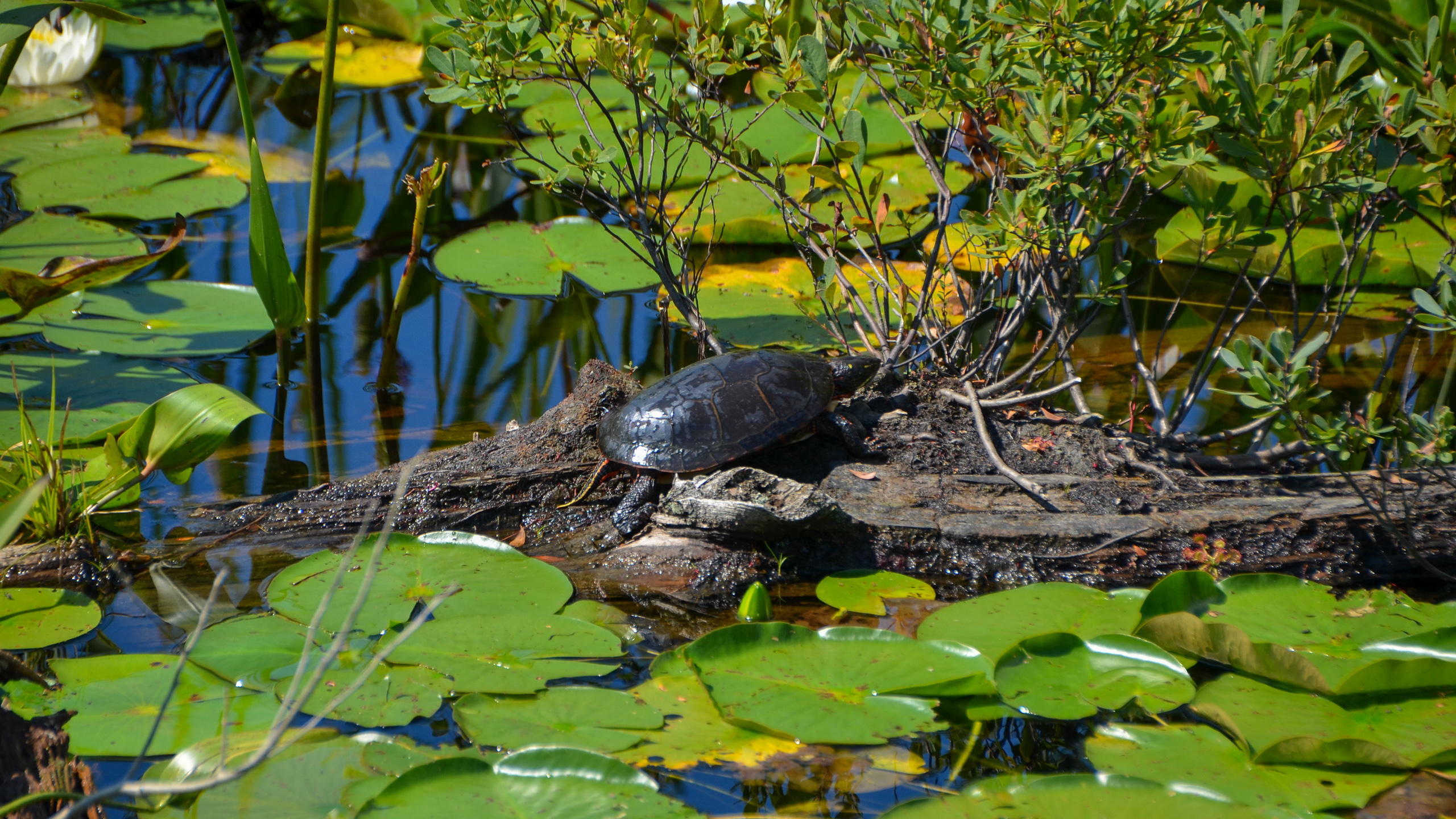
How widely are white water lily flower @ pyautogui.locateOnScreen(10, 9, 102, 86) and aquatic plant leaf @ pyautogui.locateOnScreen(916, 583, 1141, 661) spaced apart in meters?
6.81

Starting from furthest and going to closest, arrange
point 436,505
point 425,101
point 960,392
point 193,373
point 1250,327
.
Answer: point 425,101, point 1250,327, point 193,373, point 960,392, point 436,505

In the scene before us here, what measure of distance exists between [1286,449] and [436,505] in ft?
8.68

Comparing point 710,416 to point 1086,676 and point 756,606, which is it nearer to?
point 756,606

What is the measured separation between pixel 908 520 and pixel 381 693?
1.44m

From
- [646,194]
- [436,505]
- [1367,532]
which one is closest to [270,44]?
[646,194]

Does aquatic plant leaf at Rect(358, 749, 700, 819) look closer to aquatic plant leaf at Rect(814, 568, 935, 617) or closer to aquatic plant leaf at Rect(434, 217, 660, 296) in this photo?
aquatic plant leaf at Rect(814, 568, 935, 617)

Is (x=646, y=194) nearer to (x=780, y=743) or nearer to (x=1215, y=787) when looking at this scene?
(x=780, y=743)

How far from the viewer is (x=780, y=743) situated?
1.81 metres

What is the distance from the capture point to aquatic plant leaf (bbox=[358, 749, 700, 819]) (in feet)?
5.04

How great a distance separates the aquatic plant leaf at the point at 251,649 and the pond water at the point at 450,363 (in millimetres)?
A: 207

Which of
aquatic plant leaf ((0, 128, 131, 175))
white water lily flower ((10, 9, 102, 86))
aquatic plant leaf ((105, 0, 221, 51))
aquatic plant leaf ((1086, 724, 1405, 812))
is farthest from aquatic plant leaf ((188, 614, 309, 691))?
aquatic plant leaf ((105, 0, 221, 51))

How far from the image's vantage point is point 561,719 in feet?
6.00

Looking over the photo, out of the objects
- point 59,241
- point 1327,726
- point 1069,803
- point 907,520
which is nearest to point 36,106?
point 59,241

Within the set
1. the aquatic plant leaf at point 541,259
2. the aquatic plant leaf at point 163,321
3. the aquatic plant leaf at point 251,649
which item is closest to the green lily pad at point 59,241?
the aquatic plant leaf at point 163,321
